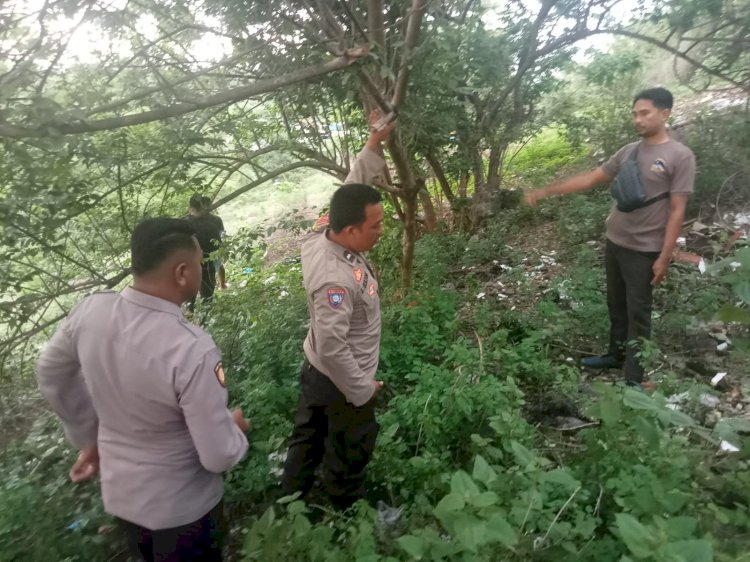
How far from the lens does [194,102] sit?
2334mm

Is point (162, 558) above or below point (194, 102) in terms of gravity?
below

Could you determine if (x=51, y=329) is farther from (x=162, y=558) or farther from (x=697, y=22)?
(x=697, y=22)

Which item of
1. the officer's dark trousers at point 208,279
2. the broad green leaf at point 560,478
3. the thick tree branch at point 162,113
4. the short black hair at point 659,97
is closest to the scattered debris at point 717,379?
the short black hair at point 659,97

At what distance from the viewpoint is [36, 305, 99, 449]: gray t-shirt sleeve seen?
1.67 metres

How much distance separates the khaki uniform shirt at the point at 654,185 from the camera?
289 centimetres

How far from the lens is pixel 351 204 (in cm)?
221

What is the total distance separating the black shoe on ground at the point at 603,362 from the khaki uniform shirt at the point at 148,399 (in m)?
2.78

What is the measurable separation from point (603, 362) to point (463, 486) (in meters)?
2.65

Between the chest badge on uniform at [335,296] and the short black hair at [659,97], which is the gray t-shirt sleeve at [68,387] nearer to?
the chest badge on uniform at [335,296]

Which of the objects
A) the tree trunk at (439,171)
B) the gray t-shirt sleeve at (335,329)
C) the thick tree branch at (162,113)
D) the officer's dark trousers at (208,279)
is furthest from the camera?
the tree trunk at (439,171)

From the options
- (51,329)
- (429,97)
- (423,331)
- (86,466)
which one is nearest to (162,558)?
(86,466)

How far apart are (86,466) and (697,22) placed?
19.1 ft

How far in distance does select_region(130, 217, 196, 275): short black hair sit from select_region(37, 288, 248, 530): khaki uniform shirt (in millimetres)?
98

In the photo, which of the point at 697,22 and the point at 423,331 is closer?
the point at 423,331
